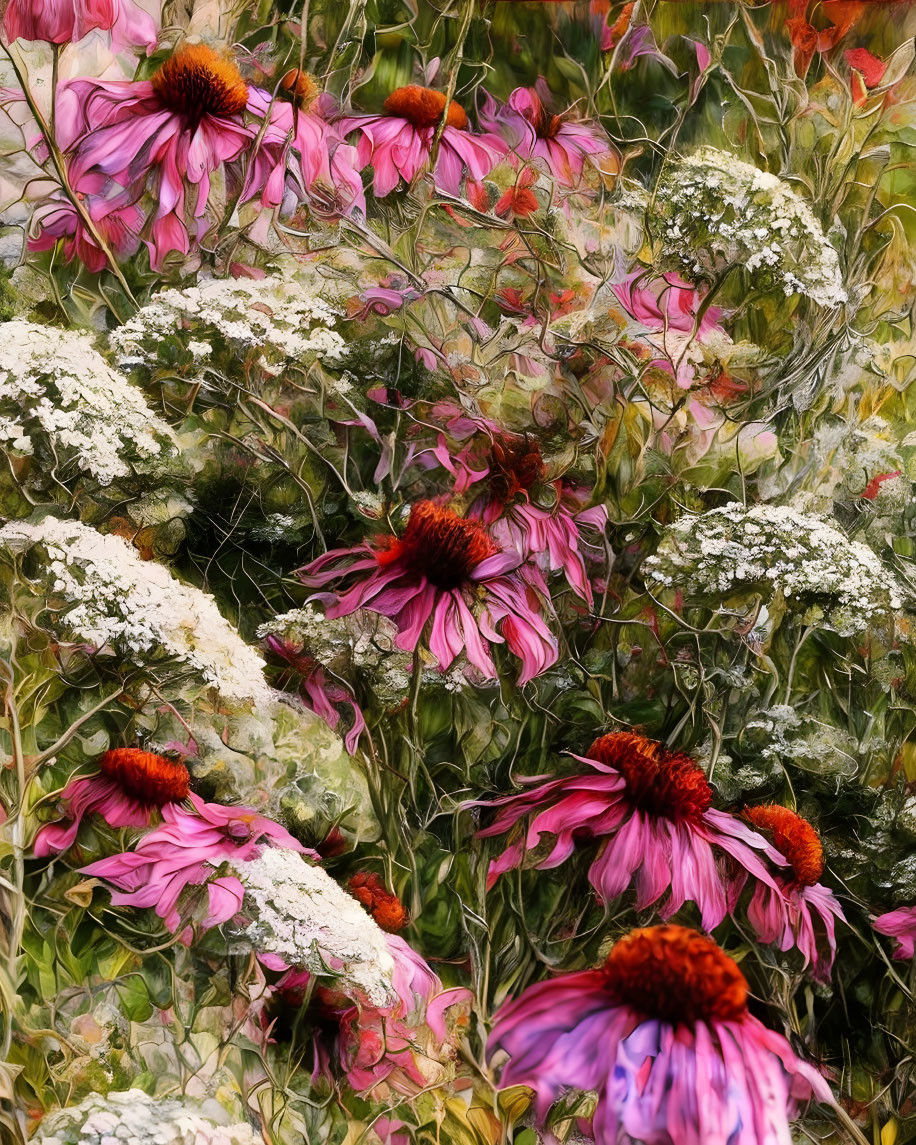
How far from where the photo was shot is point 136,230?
0.73 meters

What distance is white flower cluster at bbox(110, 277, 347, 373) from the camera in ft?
2.35

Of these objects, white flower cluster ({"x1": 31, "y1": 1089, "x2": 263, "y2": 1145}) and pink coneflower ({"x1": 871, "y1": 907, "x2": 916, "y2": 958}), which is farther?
pink coneflower ({"x1": 871, "y1": 907, "x2": 916, "y2": 958})

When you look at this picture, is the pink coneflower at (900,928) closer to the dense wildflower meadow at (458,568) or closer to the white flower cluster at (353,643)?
the dense wildflower meadow at (458,568)

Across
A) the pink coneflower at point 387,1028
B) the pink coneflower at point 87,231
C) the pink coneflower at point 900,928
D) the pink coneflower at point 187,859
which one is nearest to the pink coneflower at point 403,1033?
the pink coneflower at point 387,1028

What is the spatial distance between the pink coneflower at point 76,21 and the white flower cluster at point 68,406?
23 centimetres

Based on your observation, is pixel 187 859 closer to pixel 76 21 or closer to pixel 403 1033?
pixel 403 1033

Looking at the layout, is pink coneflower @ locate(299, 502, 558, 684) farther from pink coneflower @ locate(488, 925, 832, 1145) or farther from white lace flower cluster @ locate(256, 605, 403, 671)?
pink coneflower @ locate(488, 925, 832, 1145)

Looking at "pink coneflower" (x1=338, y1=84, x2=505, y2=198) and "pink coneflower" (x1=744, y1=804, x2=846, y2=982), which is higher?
"pink coneflower" (x1=338, y1=84, x2=505, y2=198)

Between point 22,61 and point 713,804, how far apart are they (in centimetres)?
82

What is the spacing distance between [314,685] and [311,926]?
0.60 feet

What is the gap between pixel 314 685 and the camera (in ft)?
2.39

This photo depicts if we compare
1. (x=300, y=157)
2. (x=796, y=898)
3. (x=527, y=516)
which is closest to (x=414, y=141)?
(x=300, y=157)

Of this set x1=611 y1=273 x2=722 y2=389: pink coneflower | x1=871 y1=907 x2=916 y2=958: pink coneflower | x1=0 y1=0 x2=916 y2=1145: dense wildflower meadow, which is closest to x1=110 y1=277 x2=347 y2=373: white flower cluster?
x1=0 y1=0 x2=916 y2=1145: dense wildflower meadow

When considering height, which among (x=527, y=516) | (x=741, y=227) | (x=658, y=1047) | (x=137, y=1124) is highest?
(x=741, y=227)
